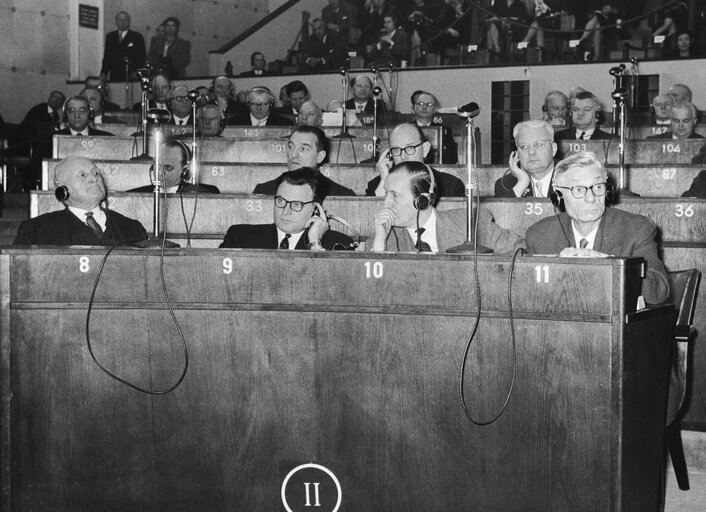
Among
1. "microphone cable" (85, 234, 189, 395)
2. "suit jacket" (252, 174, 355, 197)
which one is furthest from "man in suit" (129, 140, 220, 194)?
"microphone cable" (85, 234, 189, 395)

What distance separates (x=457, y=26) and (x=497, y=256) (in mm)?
9496

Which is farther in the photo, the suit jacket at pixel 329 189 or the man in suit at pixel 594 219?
the suit jacket at pixel 329 189

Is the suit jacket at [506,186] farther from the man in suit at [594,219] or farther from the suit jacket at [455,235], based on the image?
the man in suit at [594,219]

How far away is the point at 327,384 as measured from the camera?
2543mm

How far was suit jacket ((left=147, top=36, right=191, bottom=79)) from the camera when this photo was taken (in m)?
12.4

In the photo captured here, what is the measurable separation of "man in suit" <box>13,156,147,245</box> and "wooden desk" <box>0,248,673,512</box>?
5.41 ft

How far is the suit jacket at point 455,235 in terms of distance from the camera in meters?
3.68

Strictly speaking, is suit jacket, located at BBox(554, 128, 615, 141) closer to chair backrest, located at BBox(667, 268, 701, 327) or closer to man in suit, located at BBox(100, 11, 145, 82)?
chair backrest, located at BBox(667, 268, 701, 327)

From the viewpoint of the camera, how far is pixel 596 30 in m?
10.5

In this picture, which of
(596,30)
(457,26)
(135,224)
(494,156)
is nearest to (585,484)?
(135,224)

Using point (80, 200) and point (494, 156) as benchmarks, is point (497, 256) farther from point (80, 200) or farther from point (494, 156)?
point (494, 156)

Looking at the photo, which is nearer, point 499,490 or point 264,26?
point 499,490

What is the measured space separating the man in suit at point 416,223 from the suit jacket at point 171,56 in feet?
29.4

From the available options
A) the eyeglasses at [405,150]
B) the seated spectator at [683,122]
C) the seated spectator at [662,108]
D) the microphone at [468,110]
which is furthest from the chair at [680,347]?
the seated spectator at [662,108]
